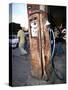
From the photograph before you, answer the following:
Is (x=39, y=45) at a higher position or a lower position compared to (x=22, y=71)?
higher

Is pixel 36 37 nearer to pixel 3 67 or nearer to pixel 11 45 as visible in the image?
pixel 11 45

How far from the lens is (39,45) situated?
1.84 meters

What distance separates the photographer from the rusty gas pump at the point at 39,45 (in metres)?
1.82

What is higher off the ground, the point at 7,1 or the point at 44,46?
the point at 7,1

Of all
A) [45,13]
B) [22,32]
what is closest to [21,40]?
[22,32]

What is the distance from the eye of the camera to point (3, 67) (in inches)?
69.3

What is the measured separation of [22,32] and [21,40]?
6 cm

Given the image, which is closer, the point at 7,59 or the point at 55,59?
the point at 7,59

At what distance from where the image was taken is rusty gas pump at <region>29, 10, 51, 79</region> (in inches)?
71.6

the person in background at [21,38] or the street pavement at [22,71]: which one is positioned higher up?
the person in background at [21,38]

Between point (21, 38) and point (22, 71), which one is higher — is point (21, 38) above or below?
above

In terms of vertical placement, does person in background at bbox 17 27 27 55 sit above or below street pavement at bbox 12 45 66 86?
above

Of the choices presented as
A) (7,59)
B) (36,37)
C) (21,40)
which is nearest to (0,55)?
(7,59)

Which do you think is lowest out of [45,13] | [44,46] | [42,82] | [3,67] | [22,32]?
[42,82]
